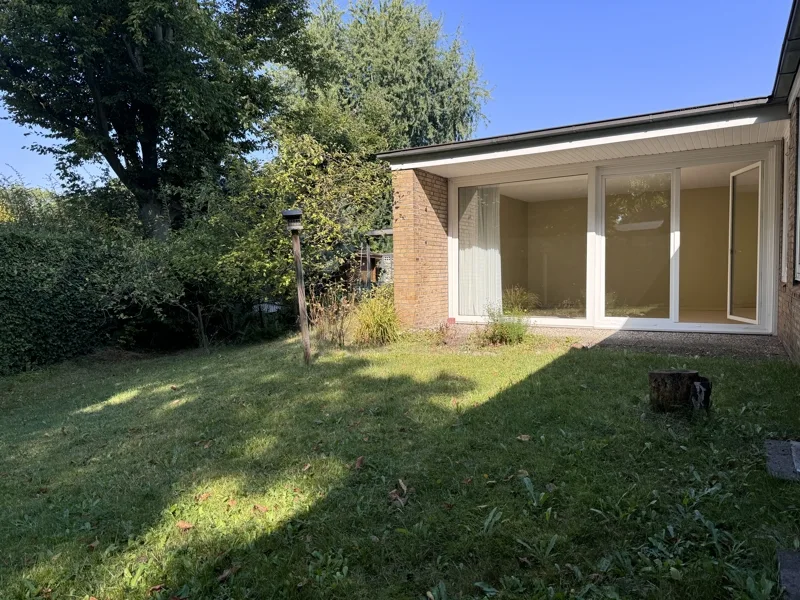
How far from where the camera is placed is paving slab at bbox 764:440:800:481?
262 centimetres

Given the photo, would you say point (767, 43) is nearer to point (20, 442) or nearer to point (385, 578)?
point (385, 578)

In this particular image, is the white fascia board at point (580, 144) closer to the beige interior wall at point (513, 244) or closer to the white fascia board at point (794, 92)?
the white fascia board at point (794, 92)

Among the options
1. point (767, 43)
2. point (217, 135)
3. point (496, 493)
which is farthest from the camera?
point (217, 135)

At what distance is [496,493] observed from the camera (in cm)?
270

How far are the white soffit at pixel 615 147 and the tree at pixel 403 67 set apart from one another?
45.1 feet

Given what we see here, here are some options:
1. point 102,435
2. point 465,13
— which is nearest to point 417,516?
point 102,435

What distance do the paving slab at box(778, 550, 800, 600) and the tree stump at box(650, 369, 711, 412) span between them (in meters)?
1.76

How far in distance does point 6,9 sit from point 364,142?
9.43 metres

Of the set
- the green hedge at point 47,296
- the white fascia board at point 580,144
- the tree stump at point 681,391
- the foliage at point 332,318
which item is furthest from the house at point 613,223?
the green hedge at point 47,296

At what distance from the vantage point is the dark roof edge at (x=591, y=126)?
587cm

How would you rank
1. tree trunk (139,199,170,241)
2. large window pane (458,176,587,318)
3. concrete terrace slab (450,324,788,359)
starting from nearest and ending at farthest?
concrete terrace slab (450,324,788,359) < large window pane (458,176,587,318) < tree trunk (139,199,170,241)

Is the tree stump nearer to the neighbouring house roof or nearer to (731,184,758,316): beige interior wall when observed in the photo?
the neighbouring house roof

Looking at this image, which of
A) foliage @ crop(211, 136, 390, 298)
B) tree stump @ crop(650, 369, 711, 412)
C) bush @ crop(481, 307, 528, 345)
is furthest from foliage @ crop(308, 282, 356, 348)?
tree stump @ crop(650, 369, 711, 412)

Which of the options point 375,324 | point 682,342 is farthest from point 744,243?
point 375,324
